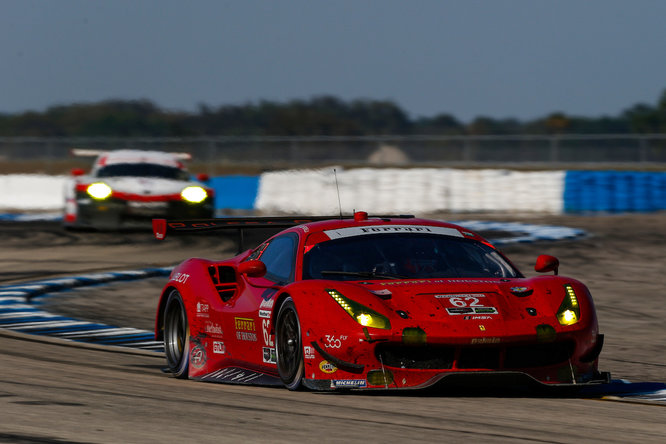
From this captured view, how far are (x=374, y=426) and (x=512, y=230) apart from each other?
15663 millimetres

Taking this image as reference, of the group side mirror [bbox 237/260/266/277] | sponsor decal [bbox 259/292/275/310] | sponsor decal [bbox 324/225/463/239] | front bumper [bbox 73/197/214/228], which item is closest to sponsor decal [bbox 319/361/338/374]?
sponsor decal [bbox 259/292/275/310]

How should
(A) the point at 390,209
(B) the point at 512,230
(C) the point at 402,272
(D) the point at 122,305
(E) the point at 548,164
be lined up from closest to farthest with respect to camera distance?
(C) the point at 402,272 < (D) the point at 122,305 < (B) the point at 512,230 < (A) the point at 390,209 < (E) the point at 548,164

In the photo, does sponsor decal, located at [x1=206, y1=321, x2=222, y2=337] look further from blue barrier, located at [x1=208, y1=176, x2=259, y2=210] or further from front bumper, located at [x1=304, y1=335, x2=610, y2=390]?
blue barrier, located at [x1=208, y1=176, x2=259, y2=210]

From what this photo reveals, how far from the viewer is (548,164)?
106 feet

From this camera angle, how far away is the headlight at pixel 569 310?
6.58 m

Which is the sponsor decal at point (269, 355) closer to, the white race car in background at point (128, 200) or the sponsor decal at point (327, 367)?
the sponsor decal at point (327, 367)

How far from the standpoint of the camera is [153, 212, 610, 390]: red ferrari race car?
20.9 ft

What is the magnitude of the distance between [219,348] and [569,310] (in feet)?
7.24

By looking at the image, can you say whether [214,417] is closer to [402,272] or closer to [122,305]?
[402,272]

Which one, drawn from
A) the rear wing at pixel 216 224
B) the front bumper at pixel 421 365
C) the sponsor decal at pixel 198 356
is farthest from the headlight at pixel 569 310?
the sponsor decal at pixel 198 356

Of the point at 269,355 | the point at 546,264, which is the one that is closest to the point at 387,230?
the point at 546,264

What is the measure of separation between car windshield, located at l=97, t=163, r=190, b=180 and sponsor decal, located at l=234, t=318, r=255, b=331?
13.5 metres

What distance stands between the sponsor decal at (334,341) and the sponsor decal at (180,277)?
2.07 metres

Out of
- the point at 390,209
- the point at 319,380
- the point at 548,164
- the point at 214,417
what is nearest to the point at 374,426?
the point at 214,417
